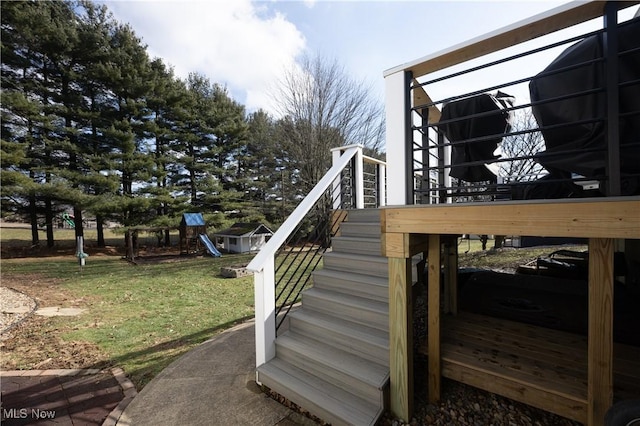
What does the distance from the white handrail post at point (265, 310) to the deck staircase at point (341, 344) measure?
0.29ft

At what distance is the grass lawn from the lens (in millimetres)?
3559

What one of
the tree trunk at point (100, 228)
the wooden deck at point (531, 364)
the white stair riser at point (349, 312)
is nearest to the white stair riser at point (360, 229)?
the white stair riser at point (349, 312)

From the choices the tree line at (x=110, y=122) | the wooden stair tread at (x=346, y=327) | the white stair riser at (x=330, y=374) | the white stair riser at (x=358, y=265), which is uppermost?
the tree line at (x=110, y=122)

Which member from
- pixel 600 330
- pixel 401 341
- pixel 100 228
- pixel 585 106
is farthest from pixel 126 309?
pixel 100 228

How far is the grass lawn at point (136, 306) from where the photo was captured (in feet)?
11.7

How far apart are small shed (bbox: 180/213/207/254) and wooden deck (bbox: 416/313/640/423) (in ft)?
38.5

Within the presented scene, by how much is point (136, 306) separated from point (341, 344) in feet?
15.7

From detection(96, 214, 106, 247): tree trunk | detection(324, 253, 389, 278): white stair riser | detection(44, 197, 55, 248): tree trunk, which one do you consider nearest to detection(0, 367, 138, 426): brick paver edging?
detection(324, 253, 389, 278): white stair riser

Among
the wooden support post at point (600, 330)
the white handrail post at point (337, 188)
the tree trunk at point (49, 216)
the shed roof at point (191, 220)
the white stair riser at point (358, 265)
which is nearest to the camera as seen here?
the wooden support post at point (600, 330)

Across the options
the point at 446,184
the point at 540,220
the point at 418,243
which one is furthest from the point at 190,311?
the point at 540,220

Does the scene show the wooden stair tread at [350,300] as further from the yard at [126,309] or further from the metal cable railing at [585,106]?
the yard at [126,309]

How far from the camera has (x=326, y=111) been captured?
457 inches

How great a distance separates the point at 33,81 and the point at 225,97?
834 cm

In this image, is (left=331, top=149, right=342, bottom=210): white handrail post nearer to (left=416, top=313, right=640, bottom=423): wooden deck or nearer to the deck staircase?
the deck staircase
